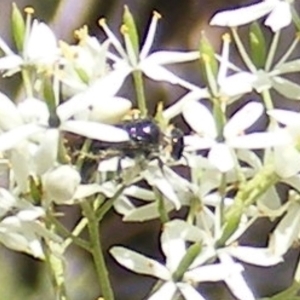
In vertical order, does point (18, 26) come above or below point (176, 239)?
above

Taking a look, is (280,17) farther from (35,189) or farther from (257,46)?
(35,189)

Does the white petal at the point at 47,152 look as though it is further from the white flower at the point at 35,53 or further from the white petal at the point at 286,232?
the white petal at the point at 286,232

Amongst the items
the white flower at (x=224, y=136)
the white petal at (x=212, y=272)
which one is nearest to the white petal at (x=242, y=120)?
the white flower at (x=224, y=136)

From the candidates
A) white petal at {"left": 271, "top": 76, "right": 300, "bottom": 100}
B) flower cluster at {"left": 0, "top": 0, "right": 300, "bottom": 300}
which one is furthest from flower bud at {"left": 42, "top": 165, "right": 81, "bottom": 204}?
white petal at {"left": 271, "top": 76, "right": 300, "bottom": 100}

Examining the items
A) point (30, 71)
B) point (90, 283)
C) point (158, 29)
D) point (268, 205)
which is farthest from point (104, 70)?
point (158, 29)

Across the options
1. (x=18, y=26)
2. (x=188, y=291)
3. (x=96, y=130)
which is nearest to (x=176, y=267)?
(x=188, y=291)

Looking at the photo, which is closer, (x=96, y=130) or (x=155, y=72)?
(x=96, y=130)
